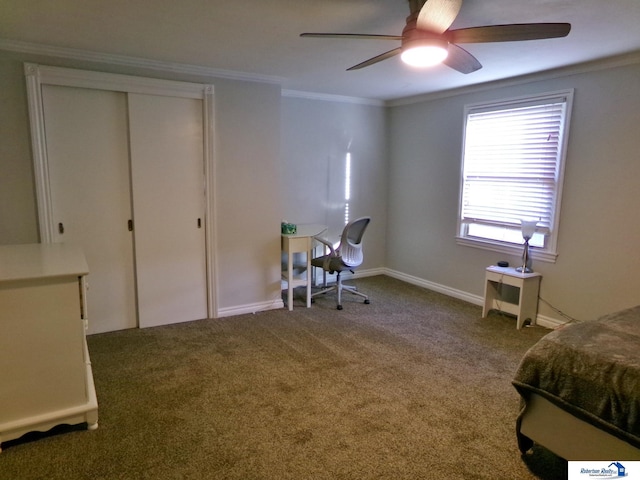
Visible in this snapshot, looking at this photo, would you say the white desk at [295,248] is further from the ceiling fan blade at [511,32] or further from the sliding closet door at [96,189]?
the ceiling fan blade at [511,32]

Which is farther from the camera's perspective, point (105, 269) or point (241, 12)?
point (105, 269)

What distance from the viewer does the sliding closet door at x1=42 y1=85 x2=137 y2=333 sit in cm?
333

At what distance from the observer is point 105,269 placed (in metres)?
3.63

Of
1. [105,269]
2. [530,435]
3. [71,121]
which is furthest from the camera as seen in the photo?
[105,269]

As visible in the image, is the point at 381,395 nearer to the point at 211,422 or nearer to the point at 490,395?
the point at 490,395

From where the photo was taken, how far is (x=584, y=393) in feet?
5.91

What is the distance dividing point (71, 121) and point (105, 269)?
1.27m

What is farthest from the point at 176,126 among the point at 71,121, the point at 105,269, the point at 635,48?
the point at 635,48

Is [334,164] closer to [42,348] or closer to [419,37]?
[419,37]

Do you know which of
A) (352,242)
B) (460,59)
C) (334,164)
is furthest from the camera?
(334,164)

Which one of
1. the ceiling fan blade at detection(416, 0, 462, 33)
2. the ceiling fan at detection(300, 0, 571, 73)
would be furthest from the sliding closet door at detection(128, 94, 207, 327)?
the ceiling fan blade at detection(416, 0, 462, 33)

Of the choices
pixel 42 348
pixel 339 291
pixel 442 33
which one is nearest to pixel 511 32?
pixel 442 33

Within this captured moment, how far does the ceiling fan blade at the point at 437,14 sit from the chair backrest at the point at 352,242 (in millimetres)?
2404

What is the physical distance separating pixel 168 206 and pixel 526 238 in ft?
11.0
